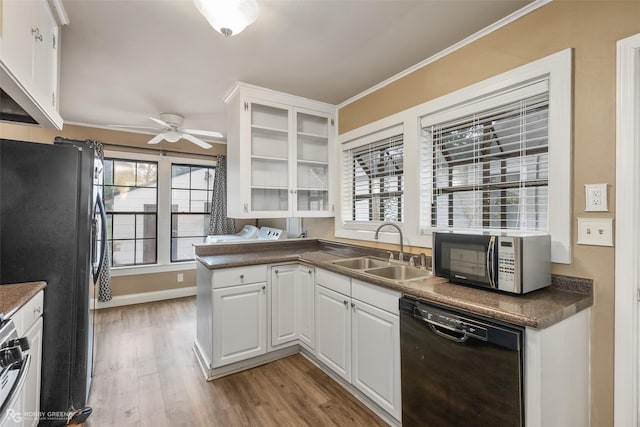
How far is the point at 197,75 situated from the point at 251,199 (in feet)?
3.82

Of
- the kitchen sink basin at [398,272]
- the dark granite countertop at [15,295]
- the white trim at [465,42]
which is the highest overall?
the white trim at [465,42]

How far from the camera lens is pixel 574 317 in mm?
1369

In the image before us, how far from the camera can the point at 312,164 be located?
3.21 metres

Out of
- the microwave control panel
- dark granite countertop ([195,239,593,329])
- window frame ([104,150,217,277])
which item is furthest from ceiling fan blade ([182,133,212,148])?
the microwave control panel

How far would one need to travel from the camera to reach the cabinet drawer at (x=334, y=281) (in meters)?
2.18

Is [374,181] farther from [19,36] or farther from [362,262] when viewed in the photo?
[19,36]

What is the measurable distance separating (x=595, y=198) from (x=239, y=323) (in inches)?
96.6

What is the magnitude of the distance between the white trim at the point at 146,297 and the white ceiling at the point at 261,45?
105 inches

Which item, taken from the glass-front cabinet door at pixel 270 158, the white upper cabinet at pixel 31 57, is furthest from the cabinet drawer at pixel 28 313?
the glass-front cabinet door at pixel 270 158

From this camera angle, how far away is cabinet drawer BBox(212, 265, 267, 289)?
2377mm

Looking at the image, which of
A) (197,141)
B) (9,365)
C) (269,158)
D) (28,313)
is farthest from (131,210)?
(9,365)

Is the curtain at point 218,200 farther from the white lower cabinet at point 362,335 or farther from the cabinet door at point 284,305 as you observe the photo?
the white lower cabinet at point 362,335

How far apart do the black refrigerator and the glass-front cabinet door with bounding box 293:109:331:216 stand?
176 centimetres

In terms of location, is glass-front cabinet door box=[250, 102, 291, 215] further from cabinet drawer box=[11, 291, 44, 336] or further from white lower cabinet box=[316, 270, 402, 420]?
cabinet drawer box=[11, 291, 44, 336]
